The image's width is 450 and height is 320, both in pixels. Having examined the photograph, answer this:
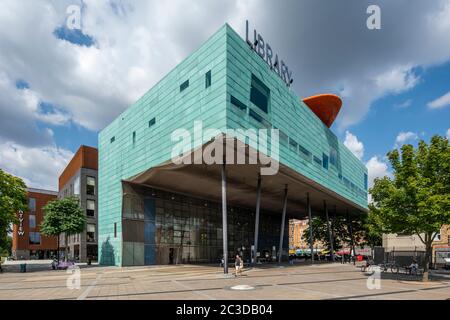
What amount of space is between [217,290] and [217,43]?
24.2 m

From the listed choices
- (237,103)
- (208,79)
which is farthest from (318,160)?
(208,79)

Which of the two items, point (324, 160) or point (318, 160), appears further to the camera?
point (324, 160)

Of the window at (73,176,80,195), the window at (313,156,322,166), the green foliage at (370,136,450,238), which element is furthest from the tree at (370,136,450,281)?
the window at (73,176,80,195)

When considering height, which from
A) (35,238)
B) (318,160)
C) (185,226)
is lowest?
(35,238)

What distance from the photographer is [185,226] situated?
55375 mm

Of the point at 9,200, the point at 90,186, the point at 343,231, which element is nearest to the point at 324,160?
the point at 343,231

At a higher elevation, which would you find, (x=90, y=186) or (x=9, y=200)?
(x=90, y=186)

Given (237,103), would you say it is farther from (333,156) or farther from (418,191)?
(333,156)

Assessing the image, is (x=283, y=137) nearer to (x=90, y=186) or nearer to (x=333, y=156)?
(x=333, y=156)

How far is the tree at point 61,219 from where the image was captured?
4903 cm

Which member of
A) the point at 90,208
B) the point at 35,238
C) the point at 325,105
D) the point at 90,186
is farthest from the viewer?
the point at 35,238

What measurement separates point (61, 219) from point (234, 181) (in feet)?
80.8

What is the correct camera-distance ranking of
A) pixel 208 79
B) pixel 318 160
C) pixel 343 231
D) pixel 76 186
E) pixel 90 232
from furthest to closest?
pixel 343 231
pixel 76 186
pixel 90 232
pixel 318 160
pixel 208 79

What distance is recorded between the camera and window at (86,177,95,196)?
73188 millimetres
